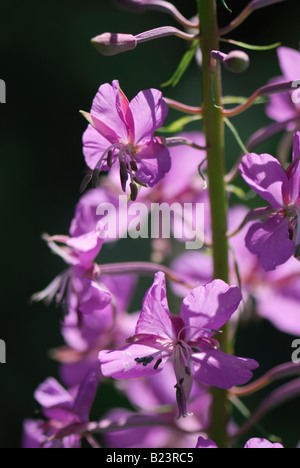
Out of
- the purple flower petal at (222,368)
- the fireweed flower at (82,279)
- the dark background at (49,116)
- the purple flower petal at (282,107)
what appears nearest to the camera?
the purple flower petal at (222,368)

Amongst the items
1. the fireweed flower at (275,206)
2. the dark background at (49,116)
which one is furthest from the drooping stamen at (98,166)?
the dark background at (49,116)

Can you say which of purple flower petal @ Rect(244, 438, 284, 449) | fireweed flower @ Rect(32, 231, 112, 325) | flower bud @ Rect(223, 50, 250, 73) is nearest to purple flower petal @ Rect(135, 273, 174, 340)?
fireweed flower @ Rect(32, 231, 112, 325)

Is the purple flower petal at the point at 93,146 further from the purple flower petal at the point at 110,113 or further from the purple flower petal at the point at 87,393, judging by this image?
the purple flower petal at the point at 87,393

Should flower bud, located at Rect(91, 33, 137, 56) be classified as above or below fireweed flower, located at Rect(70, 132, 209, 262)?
above

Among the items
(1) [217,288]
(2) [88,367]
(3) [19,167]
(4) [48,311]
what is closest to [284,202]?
(1) [217,288]

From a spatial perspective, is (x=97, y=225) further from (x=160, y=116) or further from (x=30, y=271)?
(x=30, y=271)

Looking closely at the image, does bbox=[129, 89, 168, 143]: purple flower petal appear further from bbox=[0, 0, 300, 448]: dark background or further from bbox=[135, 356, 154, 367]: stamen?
bbox=[0, 0, 300, 448]: dark background
